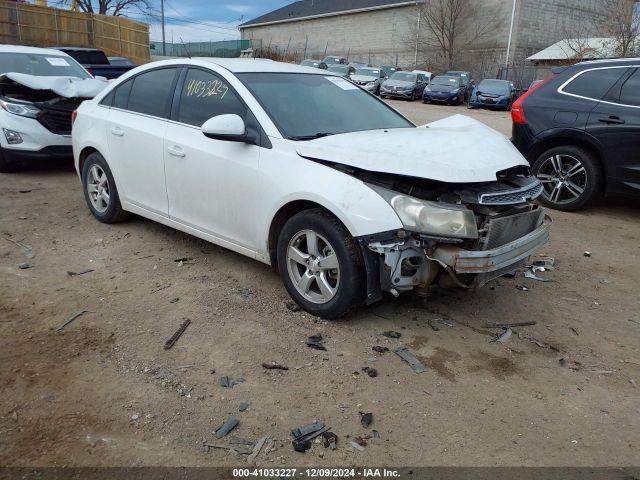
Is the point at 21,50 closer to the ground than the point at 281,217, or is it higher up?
higher up

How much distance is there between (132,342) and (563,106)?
18.8 feet

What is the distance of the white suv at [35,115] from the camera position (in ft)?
24.7

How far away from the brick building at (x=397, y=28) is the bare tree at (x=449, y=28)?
0.25 meters

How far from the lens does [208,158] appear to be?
4.18 m

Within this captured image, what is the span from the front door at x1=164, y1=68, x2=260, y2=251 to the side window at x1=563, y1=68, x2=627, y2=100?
4.60m

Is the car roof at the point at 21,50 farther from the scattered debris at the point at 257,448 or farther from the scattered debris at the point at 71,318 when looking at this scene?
the scattered debris at the point at 257,448

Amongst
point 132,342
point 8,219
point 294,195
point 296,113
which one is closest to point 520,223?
point 294,195

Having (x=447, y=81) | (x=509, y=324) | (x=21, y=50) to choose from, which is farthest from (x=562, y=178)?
(x=447, y=81)

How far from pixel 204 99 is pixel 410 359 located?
2647 mm

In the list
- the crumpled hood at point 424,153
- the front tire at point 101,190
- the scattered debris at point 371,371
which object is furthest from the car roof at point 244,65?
the scattered debris at point 371,371

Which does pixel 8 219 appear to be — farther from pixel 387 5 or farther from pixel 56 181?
pixel 387 5

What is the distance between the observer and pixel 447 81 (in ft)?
92.4

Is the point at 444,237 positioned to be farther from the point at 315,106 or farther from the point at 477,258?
the point at 315,106

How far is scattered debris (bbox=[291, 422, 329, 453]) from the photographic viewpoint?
2558mm
